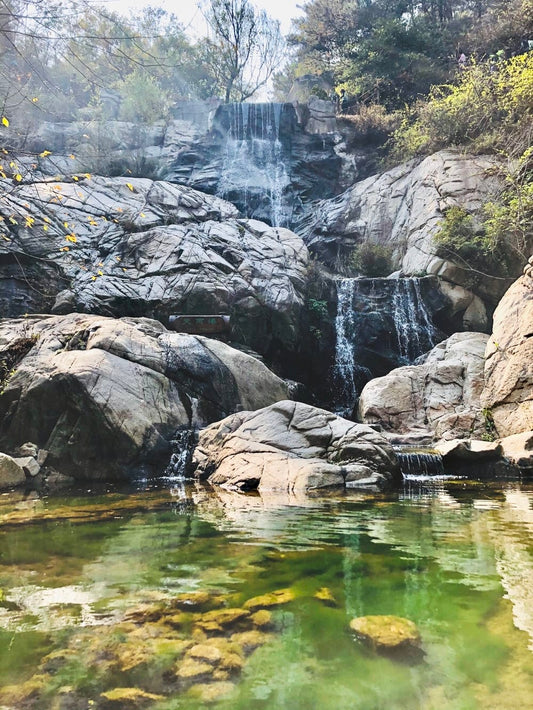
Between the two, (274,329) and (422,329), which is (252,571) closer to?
(274,329)

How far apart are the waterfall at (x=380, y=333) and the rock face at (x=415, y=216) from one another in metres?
1.09

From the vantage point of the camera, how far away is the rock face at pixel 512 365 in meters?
9.04

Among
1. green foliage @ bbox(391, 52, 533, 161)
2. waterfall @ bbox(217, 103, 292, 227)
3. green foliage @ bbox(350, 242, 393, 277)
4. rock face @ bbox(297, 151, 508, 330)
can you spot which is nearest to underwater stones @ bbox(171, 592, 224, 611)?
rock face @ bbox(297, 151, 508, 330)

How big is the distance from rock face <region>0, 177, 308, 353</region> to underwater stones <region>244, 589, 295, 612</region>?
1095cm

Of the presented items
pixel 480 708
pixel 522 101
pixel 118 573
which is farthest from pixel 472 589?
pixel 522 101

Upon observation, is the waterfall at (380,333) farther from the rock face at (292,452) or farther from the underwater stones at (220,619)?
the underwater stones at (220,619)

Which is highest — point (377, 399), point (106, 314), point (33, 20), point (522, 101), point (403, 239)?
point (522, 101)

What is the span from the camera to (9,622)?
2434 mm

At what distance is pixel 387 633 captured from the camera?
87.2 inches

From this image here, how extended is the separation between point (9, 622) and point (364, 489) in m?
5.23

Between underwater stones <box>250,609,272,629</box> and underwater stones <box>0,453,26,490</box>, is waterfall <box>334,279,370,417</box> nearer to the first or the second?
underwater stones <box>0,453,26,490</box>

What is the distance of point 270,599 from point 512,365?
8430 mm

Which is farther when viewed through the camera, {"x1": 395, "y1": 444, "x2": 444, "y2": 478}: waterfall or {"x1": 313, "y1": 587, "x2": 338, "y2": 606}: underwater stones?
{"x1": 395, "y1": 444, "x2": 444, "y2": 478}: waterfall

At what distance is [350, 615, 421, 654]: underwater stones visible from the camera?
6.91 feet
